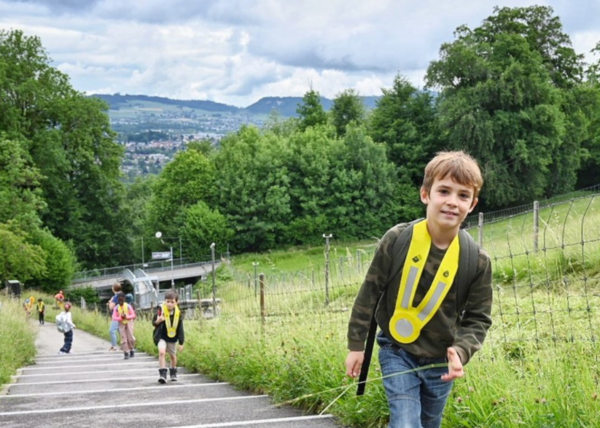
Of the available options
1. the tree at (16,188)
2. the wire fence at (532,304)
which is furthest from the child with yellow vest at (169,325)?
the tree at (16,188)

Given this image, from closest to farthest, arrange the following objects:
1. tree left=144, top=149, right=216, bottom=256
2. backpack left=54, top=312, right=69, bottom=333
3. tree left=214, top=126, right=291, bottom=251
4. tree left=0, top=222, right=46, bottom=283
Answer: backpack left=54, top=312, right=69, bottom=333 < tree left=0, top=222, right=46, bottom=283 < tree left=214, top=126, right=291, bottom=251 < tree left=144, top=149, right=216, bottom=256

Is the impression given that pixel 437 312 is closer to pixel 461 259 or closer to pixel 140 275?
pixel 461 259

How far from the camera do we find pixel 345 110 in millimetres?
91500

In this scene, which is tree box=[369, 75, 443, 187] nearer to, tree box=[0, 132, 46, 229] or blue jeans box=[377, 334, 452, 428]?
tree box=[0, 132, 46, 229]

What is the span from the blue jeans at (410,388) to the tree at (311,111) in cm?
8758

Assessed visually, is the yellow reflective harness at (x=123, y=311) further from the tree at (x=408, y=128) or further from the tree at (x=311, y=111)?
the tree at (x=311, y=111)

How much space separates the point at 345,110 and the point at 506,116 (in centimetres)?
2773

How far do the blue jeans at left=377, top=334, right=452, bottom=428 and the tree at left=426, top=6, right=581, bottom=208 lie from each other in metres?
62.4

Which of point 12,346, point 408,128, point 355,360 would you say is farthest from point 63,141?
point 355,360

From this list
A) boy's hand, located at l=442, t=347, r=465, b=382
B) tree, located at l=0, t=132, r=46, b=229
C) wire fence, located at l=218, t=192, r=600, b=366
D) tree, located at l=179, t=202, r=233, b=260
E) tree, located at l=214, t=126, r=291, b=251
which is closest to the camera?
boy's hand, located at l=442, t=347, r=465, b=382

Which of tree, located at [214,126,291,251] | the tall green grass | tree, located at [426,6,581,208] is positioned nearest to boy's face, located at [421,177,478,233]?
the tall green grass

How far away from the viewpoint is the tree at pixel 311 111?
92188 mm

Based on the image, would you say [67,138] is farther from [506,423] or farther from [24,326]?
[506,423]

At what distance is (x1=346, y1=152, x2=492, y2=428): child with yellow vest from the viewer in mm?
4195
